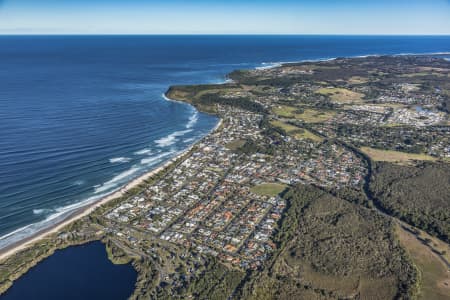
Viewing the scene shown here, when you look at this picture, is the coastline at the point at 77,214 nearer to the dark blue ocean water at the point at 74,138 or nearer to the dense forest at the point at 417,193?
the dark blue ocean water at the point at 74,138

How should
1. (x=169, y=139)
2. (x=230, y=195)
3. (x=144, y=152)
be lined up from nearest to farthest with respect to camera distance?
(x=230, y=195) → (x=144, y=152) → (x=169, y=139)

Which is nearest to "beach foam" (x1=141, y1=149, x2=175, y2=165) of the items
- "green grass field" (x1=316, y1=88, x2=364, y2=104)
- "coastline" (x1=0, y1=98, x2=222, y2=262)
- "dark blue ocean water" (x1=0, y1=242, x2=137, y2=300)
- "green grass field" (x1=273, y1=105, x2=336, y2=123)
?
"coastline" (x1=0, y1=98, x2=222, y2=262)

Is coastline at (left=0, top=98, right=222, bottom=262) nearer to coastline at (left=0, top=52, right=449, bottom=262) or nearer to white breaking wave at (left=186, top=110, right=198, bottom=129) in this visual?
coastline at (left=0, top=52, right=449, bottom=262)

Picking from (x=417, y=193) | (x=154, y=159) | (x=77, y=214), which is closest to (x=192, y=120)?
(x=154, y=159)

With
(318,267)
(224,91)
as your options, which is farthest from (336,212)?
(224,91)

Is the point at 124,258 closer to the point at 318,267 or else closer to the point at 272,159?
the point at 318,267

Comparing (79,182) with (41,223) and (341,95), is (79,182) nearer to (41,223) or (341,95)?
(41,223)

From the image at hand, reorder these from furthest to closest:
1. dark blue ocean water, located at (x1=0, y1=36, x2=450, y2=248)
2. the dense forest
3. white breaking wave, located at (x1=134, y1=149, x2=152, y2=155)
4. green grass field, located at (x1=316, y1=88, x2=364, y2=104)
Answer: green grass field, located at (x1=316, y1=88, x2=364, y2=104) → white breaking wave, located at (x1=134, y1=149, x2=152, y2=155) → dark blue ocean water, located at (x1=0, y1=36, x2=450, y2=248) → the dense forest
